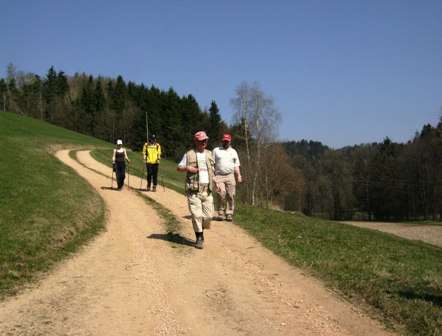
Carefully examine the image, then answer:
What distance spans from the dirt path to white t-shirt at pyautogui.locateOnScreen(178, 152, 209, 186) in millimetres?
1421

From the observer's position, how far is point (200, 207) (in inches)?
353

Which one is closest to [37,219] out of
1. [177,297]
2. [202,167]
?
[202,167]

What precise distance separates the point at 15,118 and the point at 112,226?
4833cm

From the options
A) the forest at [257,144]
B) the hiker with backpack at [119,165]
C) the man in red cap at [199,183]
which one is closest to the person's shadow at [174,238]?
the man in red cap at [199,183]

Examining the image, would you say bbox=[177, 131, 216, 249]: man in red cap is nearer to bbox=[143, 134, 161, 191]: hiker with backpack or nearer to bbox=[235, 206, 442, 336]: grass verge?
bbox=[235, 206, 442, 336]: grass verge

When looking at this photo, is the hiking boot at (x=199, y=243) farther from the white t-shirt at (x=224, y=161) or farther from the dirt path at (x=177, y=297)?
the white t-shirt at (x=224, y=161)

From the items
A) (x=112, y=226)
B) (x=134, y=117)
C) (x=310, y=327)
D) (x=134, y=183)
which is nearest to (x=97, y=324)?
(x=310, y=327)

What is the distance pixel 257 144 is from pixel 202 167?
36.1 meters

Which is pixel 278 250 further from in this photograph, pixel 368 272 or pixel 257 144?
pixel 257 144

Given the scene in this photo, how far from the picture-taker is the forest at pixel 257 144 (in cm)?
5725

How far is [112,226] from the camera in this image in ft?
36.9

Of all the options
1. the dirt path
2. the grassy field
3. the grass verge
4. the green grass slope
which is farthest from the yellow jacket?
the dirt path

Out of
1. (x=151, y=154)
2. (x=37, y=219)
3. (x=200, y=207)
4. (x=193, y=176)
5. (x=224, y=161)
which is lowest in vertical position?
(x=37, y=219)

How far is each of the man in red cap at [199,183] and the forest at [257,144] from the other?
3629 cm
